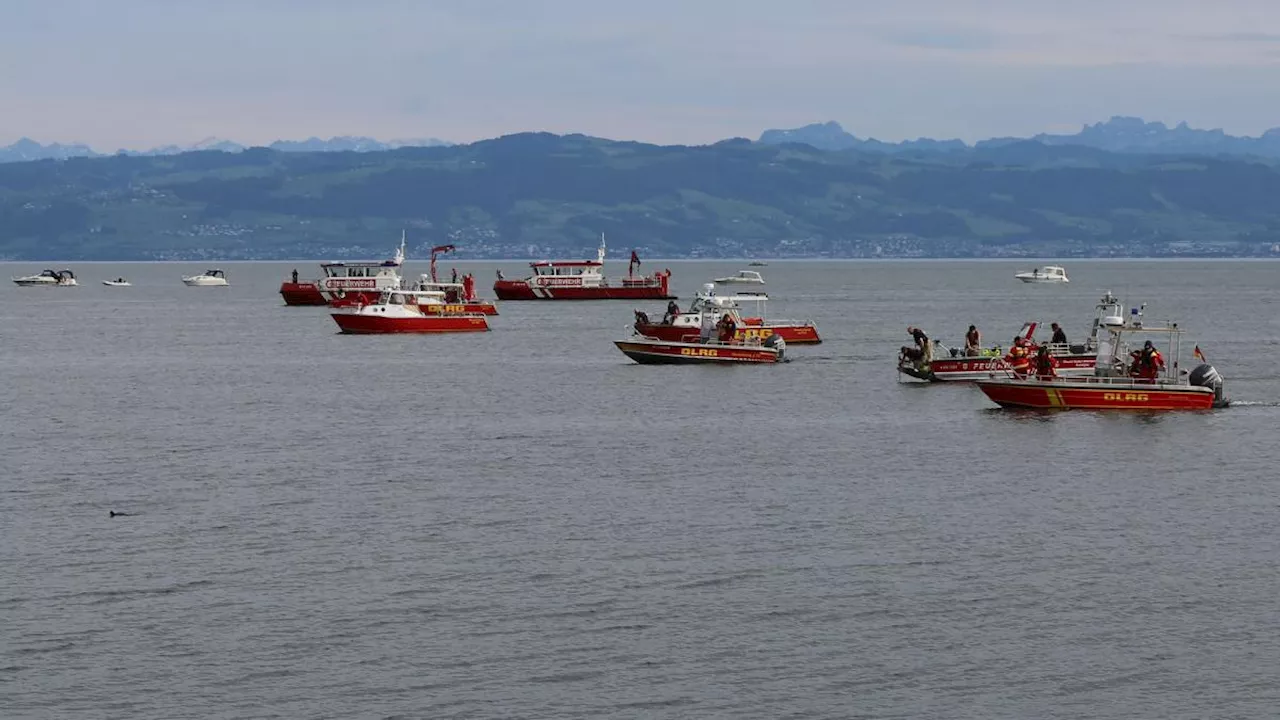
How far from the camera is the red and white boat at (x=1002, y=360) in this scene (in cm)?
9019

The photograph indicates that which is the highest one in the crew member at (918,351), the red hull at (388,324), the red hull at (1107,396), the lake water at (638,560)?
the crew member at (918,351)

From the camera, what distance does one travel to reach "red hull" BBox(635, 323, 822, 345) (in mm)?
→ 119300

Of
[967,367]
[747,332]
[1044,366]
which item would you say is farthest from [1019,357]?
[747,332]

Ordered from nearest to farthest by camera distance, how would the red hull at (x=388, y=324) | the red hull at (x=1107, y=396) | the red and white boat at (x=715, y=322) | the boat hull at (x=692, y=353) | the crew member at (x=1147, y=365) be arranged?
1. the red hull at (x=1107, y=396)
2. the crew member at (x=1147, y=365)
3. the boat hull at (x=692, y=353)
4. the red and white boat at (x=715, y=322)
5. the red hull at (x=388, y=324)

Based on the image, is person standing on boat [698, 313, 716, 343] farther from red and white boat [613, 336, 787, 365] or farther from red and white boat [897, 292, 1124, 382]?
red and white boat [897, 292, 1124, 382]

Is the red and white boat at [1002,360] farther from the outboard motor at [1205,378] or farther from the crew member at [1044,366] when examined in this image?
the outboard motor at [1205,378]

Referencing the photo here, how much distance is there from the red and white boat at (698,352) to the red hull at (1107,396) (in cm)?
3098

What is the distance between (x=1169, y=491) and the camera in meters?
60.9

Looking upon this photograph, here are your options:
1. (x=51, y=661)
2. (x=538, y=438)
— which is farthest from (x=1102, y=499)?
(x=51, y=661)

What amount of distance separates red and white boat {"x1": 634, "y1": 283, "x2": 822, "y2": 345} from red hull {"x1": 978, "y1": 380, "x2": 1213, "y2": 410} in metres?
34.0

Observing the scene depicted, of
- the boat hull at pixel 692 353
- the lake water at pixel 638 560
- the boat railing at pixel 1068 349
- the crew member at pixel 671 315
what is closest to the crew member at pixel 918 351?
the boat railing at pixel 1068 349

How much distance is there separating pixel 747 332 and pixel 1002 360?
25.1 meters

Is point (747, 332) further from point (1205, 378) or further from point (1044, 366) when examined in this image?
Answer: point (1205, 378)

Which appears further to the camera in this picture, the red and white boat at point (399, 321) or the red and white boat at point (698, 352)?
the red and white boat at point (399, 321)
